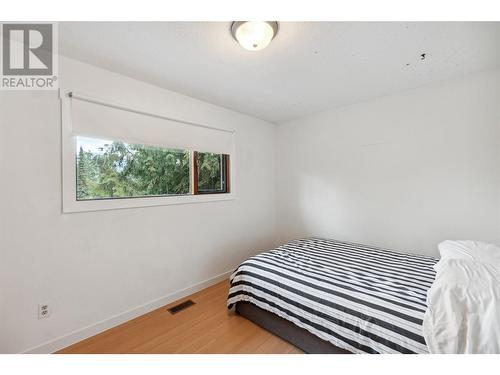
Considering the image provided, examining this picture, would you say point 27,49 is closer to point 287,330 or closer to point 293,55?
point 293,55

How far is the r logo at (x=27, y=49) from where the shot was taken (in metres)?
1.46

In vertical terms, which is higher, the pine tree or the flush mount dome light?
the flush mount dome light

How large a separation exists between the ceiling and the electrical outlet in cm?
195

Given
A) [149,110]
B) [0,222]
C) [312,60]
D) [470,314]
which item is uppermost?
[312,60]

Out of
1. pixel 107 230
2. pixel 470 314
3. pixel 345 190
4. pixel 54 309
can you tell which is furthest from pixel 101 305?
pixel 345 190

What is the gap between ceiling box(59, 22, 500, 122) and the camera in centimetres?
147

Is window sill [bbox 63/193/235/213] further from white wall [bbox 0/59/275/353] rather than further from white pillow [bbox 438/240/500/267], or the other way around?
white pillow [bbox 438/240/500/267]

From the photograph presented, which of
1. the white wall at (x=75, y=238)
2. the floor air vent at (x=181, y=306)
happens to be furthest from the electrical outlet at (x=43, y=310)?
the floor air vent at (x=181, y=306)

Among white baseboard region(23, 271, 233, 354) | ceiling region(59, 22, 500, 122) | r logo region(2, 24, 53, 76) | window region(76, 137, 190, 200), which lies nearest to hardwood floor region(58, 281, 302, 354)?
white baseboard region(23, 271, 233, 354)

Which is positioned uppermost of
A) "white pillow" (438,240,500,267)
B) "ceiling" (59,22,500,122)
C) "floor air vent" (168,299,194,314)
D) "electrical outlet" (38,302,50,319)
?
"ceiling" (59,22,500,122)

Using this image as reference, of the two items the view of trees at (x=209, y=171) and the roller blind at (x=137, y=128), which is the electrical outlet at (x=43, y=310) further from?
the view of trees at (x=209, y=171)

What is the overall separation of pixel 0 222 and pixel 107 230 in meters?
0.65
